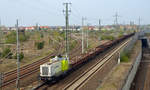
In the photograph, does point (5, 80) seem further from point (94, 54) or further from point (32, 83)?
point (94, 54)

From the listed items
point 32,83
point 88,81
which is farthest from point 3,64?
point 88,81

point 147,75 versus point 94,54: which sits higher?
point 94,54

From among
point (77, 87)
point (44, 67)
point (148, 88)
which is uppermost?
point (44, 67)

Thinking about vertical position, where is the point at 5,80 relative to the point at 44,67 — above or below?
below

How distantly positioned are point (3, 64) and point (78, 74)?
13.8 meters

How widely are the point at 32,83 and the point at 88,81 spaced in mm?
6364

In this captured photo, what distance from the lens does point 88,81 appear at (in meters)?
22.0

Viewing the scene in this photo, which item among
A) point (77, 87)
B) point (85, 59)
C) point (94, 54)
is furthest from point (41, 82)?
point (94, 54)

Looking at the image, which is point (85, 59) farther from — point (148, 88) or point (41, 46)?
point (41, 46)

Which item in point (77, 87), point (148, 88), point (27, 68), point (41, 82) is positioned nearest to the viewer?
point (77, 87)

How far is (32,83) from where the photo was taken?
21719 millimetres

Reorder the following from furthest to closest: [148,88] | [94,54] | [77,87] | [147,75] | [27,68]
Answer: [94,54] → [147,75] → [27,68] → [148,88] → [77,87]

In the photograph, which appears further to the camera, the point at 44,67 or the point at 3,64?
the point at 3,64

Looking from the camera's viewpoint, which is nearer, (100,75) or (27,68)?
Result: (100,75)
